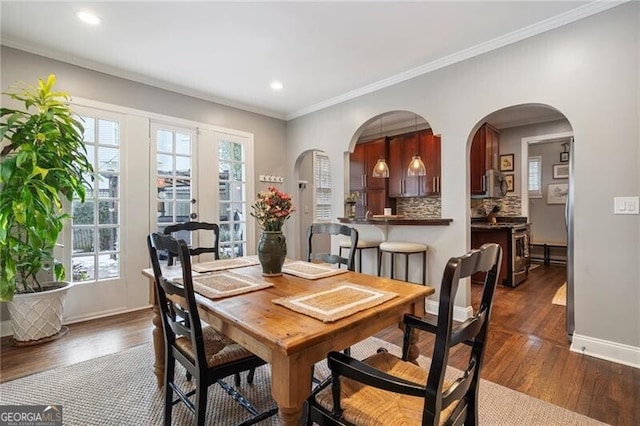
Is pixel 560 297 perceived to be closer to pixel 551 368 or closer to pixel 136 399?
pixel 551 368

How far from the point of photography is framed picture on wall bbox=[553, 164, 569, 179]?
6496 millimetres

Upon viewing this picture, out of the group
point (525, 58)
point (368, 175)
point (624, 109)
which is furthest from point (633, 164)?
point (368, 175)

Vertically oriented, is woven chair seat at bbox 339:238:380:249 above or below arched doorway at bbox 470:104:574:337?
below

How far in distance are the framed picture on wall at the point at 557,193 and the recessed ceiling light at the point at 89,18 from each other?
796 cm

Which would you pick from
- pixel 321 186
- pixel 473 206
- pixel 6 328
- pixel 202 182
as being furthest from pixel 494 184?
pixel 6 328

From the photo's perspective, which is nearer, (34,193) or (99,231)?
(34,193)

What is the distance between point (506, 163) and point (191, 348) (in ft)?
20.1

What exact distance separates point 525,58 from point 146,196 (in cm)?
407

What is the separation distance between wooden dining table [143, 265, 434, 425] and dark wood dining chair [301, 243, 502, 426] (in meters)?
0.09

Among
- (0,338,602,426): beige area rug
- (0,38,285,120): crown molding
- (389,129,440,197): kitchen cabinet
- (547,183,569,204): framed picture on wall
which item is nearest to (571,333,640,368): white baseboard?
(0,338,602,426): beige area rug

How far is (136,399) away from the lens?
1906 mm

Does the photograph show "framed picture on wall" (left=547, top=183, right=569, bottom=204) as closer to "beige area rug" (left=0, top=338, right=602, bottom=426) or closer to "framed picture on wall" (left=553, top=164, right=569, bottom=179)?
"framed picture on wall" (left=553, top=164, right=569, bottom=179)

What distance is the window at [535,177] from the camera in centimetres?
681

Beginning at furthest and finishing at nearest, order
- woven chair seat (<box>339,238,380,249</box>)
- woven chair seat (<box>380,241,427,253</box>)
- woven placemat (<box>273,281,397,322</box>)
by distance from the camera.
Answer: woven chair seat (<box>339,238,380,249</box>) < woven chair seat (<box>380,241,427,253</box>) < woven placemat (<box>273,281,397,322</box>)
